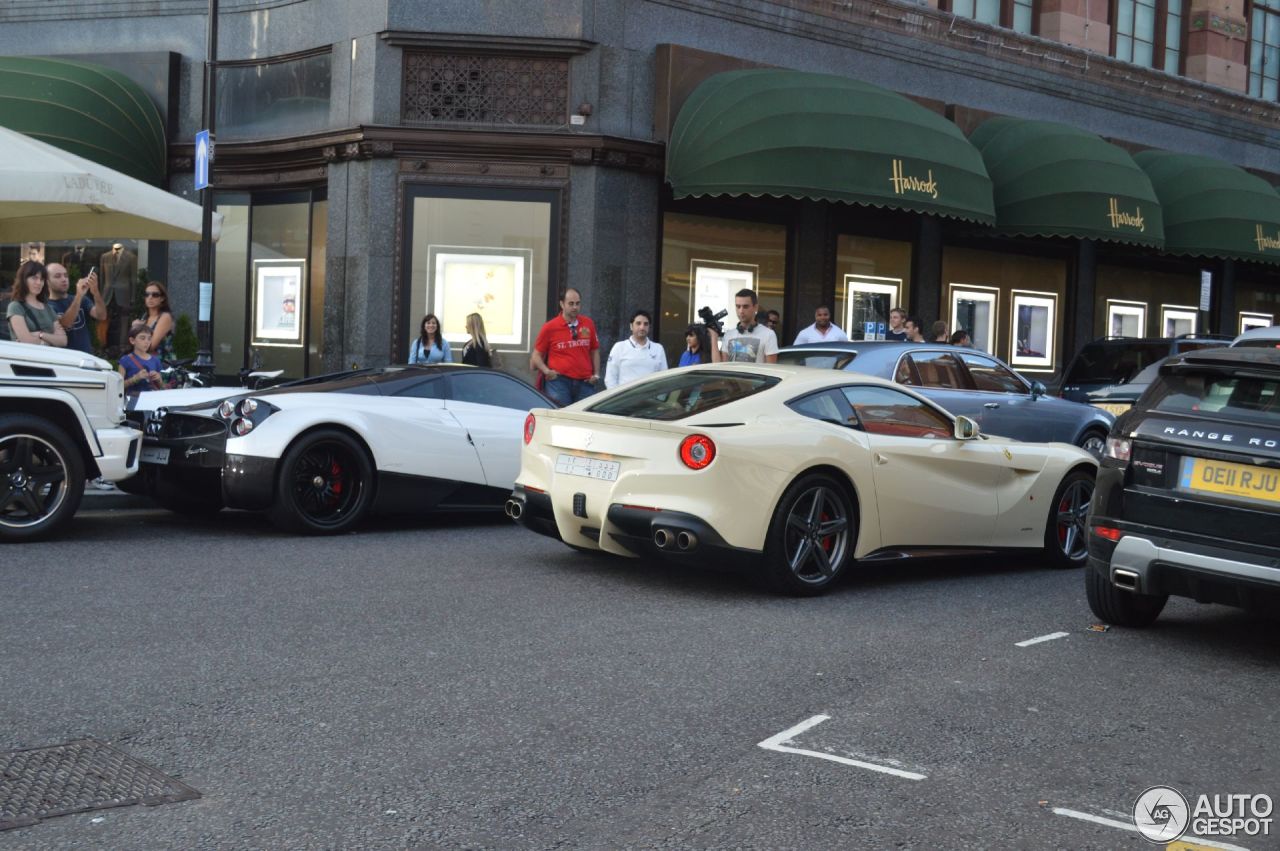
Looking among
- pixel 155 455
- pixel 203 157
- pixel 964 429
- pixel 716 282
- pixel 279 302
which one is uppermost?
pixel 203 157

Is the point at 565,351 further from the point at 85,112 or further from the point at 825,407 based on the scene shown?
the point at 85,112

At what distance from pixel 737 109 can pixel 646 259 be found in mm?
2281

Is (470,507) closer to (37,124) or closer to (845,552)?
(845,552)

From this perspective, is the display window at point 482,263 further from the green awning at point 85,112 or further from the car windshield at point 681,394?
the car windshield at point 681,394

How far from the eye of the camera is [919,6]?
21141 mm

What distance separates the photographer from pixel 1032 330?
78.7ft

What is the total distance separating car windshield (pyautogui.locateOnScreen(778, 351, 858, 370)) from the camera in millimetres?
11828

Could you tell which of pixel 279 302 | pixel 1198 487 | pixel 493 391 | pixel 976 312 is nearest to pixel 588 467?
pixel 493 391

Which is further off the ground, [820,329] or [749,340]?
[820,329]

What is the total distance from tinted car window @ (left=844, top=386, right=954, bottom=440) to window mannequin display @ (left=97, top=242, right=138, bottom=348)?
14126 mm

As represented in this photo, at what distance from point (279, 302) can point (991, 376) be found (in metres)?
10.6

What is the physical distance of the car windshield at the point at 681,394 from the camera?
26.6 ft

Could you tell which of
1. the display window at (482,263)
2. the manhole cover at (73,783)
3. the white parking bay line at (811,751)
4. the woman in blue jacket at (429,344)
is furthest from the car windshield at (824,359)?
the manhole cover at (73,783)

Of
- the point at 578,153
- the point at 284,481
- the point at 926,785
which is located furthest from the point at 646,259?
the point at 926,785
